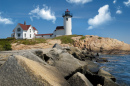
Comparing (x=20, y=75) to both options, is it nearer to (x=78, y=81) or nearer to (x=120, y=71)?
(x=78, y=81)

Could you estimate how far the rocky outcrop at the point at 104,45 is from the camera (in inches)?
1182

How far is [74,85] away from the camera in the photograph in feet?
11.7

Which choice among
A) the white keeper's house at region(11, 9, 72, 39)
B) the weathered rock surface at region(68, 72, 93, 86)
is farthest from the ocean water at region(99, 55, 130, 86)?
the white keeper's house at region(11, 9, 72, 39)

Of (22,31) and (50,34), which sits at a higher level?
(22,31)

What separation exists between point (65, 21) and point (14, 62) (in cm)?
4353

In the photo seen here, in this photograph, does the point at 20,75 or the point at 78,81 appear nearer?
the point at 20,75

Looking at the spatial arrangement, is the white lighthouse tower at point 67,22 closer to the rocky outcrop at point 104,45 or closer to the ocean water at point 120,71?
the rocky outcrop at point 104,45

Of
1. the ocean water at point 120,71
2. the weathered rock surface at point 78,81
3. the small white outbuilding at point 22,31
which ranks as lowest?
the ocean water at point 120,71

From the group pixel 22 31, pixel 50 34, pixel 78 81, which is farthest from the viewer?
pixel 50 34

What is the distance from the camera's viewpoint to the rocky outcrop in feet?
98.5

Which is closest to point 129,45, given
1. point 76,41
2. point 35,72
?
point 76,41

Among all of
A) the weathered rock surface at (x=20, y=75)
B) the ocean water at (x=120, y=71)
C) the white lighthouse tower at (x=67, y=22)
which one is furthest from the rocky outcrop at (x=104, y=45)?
the weathered rock surface at (x=20, y=75)

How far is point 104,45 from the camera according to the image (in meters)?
31.4

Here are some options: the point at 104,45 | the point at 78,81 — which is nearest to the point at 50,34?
the point at 104,45
